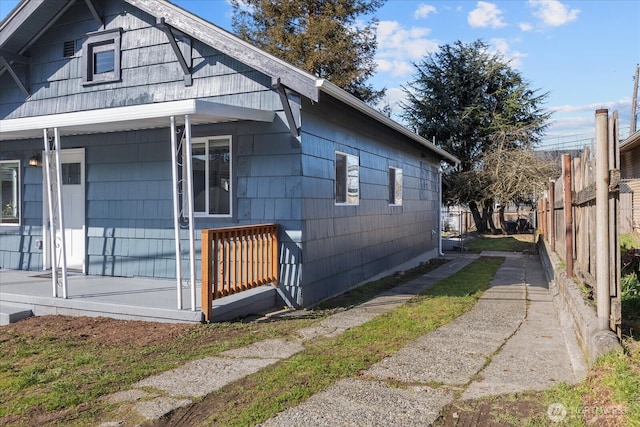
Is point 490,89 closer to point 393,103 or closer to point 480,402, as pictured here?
point 393,103

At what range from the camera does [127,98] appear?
8062 millimetres

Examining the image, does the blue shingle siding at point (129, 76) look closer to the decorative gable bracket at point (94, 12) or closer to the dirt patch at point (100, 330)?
the decorative gable bracket at point (94, 12)

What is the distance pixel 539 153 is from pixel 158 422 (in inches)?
1010

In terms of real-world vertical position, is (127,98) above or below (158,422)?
above

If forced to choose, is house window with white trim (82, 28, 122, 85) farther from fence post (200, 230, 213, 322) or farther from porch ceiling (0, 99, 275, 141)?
fence post (200, 230, 213, 322)

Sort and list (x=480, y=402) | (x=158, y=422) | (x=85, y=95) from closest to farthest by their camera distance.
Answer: (x=158, y=422)
(x=480, y=402)
(x=85, y=95)

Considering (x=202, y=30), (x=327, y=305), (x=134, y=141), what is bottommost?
(x=327, y=305)

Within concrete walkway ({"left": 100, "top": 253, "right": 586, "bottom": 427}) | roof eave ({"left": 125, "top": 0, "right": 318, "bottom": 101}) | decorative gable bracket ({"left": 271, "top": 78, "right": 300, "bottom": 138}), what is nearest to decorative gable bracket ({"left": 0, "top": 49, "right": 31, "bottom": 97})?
roof eave ({"left": 125, "top": 0, "right": 318, "bottom": 101})

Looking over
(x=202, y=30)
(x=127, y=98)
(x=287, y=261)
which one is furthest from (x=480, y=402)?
(x=127, y=98)

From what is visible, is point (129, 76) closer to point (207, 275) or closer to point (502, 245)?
point (207, 275)

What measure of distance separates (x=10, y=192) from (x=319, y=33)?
609 inches

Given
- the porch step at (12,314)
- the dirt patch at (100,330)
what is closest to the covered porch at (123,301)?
the porch step at (12,314)

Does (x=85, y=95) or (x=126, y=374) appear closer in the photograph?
(x=126, y=374)

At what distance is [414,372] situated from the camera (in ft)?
13.5
